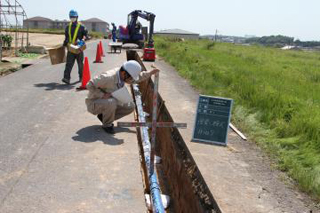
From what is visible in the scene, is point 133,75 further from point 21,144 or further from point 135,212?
point 135,212

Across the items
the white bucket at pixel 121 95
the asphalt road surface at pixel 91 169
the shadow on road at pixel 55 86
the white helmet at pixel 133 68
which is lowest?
the asphalt road surface at pixel 91 169

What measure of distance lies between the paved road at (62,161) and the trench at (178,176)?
0.37 metres

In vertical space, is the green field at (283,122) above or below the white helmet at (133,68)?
below

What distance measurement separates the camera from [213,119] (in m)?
5.32

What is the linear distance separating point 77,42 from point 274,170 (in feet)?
22.0

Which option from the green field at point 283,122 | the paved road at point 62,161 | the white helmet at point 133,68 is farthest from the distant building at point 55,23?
the white helmet at point 133,68

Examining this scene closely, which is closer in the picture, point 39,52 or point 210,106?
point 210,106

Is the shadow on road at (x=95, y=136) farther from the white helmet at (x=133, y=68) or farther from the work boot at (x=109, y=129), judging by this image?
the white helmet at (x=133, y=68)

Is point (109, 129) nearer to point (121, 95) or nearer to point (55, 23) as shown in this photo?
point (121, 95)

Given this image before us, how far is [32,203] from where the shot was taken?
348cm

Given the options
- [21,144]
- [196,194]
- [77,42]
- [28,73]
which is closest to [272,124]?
[196,194]

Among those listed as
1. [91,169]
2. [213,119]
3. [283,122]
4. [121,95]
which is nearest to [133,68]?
[121,95]

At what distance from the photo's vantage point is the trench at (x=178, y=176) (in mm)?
3383

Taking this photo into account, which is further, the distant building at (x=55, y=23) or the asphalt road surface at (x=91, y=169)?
the distant building at (x=55, y=23)
